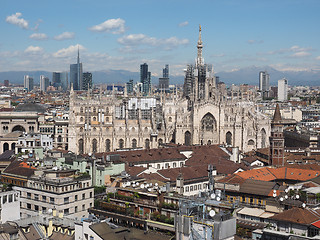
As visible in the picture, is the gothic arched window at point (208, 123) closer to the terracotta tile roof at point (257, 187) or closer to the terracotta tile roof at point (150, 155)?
the terracotta tile roof at point (150, 155)

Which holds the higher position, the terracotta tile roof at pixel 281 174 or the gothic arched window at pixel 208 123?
the gothic arched window at pixel 208 123

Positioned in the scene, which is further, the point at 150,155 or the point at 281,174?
the point at 150,155

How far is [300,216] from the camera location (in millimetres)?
38844

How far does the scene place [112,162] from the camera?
64.8 metres

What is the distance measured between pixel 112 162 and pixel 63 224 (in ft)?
76.0

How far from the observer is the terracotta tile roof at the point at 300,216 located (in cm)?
3833

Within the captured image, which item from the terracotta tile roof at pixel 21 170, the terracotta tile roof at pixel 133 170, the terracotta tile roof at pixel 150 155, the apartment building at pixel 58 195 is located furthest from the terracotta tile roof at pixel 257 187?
the terracotta tile roof at pixel 150 155

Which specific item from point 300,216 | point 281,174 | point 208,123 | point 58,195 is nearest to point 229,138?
point 208,123

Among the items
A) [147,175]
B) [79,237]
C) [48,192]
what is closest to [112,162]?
[147,175]

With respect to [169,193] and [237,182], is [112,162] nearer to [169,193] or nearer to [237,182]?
[237,182]

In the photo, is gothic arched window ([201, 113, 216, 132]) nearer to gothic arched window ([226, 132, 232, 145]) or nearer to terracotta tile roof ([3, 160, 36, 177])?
gothic arched window ([226, 132, 232, 145])

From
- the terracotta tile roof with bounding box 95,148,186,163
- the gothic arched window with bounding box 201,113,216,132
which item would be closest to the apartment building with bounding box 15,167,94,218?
the terracotta tile roof with bounding box 95,148,186,163

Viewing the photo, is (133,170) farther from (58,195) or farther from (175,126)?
(175,126)

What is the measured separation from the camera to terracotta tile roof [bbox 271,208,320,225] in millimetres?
38325
